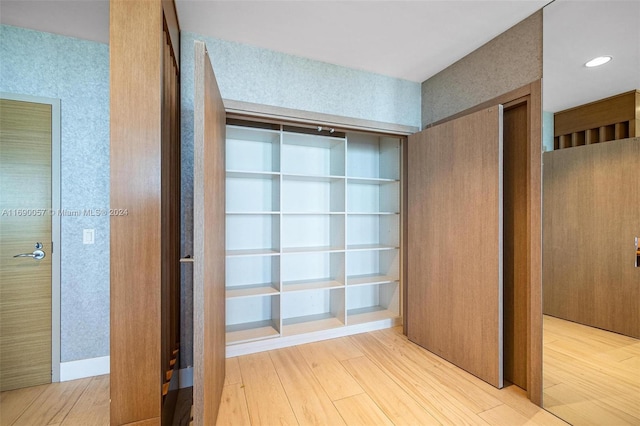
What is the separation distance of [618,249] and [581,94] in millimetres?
885

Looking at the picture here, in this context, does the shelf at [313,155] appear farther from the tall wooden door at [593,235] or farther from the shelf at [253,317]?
the tall wooden door at [593,235]

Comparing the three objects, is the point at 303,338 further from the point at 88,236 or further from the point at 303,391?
the point at 88,236

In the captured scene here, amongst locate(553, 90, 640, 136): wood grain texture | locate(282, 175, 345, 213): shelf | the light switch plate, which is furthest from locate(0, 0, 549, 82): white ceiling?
the light switch plate

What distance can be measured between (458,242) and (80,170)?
2932 mm

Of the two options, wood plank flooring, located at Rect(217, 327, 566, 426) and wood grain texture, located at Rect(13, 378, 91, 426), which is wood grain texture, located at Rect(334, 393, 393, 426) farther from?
wood grain texture, located at Rect(13, 378, 91, 426)

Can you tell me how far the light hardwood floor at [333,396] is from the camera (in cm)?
166

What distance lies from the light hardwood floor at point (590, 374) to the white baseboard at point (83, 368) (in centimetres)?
309

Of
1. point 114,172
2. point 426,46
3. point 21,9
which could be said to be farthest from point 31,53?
point 426,46

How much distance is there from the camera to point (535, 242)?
1.77 metres

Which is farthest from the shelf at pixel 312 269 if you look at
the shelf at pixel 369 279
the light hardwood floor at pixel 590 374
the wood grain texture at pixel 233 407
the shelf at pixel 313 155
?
the light hardwood floor at pixel 590 374

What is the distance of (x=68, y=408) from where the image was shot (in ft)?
5.84

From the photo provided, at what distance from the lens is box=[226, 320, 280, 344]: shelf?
7.91ft

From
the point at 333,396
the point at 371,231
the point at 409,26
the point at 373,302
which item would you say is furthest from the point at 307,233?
the point at 409,26

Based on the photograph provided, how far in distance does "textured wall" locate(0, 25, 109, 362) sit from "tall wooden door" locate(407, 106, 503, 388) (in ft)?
8.48
